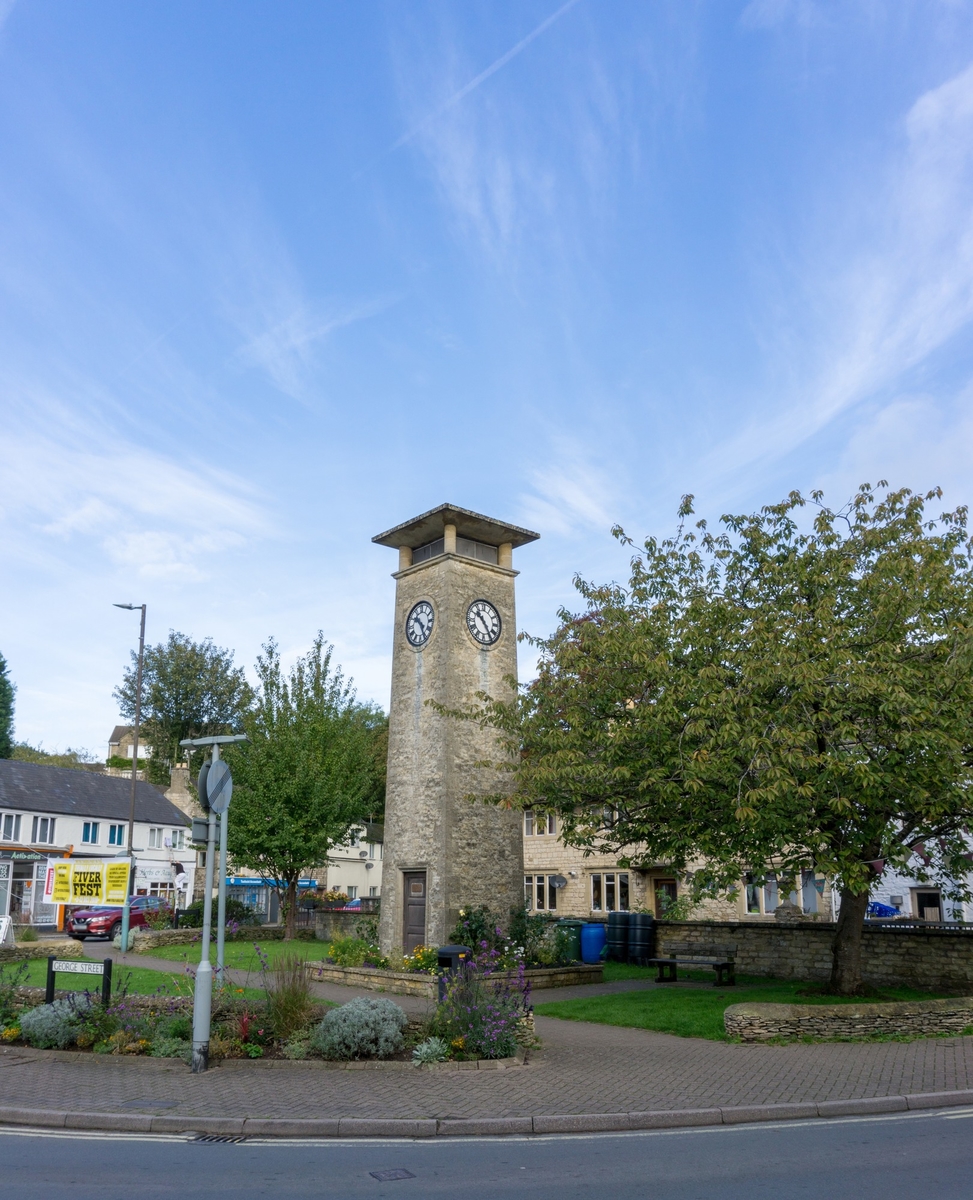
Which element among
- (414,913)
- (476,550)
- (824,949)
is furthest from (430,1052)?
(476,550)

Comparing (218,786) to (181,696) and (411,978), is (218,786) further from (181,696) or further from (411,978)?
(181,696)

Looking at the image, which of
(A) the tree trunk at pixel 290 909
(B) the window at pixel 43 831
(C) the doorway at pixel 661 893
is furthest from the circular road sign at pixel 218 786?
(B) the window at pixel 43 831

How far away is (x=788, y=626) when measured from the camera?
14211 millimetres

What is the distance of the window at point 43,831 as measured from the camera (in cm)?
4222

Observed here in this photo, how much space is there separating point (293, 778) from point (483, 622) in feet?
35.8

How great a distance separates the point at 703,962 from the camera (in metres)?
18.2

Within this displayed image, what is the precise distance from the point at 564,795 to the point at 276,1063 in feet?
24.0

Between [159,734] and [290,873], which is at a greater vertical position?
[159,734]

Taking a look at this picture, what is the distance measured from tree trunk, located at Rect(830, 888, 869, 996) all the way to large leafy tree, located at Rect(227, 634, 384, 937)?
712 inches

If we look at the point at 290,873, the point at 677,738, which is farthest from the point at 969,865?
the point at 290,873

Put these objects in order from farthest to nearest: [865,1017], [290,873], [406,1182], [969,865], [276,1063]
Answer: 1. [290,873]
2. [969,865]
3. [865,1017]
4. [276,1063]
5. [406,1182]

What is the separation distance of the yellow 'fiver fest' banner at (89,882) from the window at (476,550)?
1168 centimetres

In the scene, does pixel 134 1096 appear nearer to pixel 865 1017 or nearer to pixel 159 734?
pixel 865 1017

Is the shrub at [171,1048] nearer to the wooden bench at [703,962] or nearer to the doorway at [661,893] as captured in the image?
the wooden bench at [703,962]
